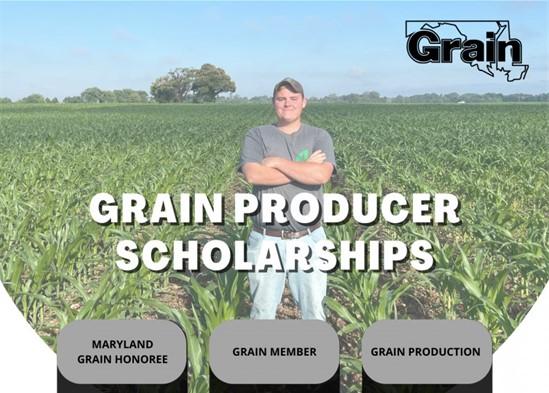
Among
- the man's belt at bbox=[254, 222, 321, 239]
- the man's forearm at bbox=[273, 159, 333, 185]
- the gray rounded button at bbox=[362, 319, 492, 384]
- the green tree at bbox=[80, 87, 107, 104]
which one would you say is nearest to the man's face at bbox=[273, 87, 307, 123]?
the man's forearm at bbox=[273, 159, 333, 185]

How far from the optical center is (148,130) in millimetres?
7801

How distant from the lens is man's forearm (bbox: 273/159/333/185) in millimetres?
2059

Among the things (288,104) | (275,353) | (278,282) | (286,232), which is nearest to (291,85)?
(288,104)

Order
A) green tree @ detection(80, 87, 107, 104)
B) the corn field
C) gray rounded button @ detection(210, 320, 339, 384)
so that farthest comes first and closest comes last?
the corn field, green tree @ detection(80, 87, 107, 104), gray rounded button @ detection(210, 320, 339, 384)

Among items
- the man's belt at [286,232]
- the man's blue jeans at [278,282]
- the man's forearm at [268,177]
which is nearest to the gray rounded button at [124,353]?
the man's blue jeans at [278,282]

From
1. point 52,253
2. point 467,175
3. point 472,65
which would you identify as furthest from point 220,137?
point 472,65

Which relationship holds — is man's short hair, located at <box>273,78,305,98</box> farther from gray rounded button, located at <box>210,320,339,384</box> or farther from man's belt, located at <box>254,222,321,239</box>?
gray rounded button, located at <box>210,320,339,384</box>

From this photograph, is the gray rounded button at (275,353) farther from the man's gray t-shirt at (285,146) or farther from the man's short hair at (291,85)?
the man's short hair at (291,85)

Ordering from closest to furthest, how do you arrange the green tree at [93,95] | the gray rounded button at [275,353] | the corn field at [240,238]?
the gray rounded button at [275,353] → the green tree at [93,95] → the corn field at [240,238]

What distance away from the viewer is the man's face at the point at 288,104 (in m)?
1.88

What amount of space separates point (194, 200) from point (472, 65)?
37.0 inches

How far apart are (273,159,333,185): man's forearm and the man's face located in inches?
5.7

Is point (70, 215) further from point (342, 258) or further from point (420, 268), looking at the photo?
point (420, 268)

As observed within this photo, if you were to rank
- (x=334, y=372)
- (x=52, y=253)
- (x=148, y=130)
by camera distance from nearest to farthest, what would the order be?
(x=334, y=372), (x=52, y=253), (x=148, y=130)
